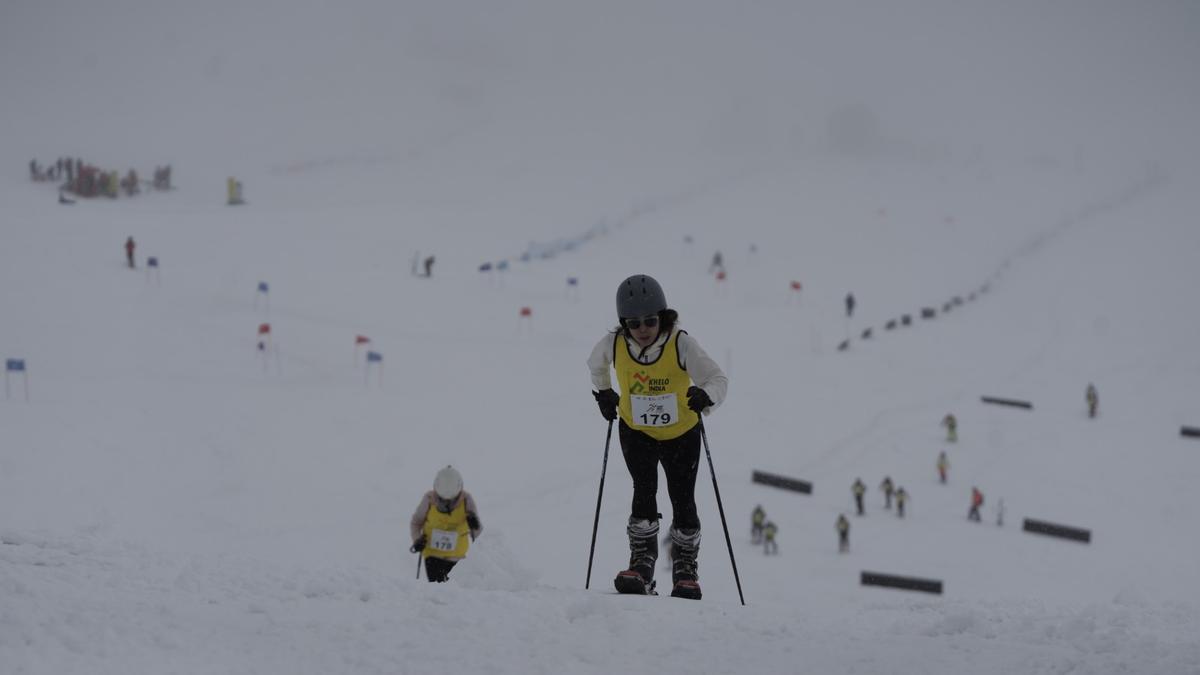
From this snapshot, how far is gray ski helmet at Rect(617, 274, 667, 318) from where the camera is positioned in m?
5.40

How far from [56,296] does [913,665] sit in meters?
21.8

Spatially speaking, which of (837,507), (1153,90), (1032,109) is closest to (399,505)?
(837,507)

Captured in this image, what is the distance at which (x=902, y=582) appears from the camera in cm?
1430

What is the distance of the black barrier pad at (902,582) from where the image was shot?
46.7 feet

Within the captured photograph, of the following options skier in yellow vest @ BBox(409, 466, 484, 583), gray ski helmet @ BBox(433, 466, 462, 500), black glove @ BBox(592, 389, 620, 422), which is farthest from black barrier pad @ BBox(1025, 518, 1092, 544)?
black glove @ BBox(592, 389, 620, 422)

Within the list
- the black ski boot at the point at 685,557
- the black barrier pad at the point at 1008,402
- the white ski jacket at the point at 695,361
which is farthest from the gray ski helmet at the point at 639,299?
the black barrier pad at the point at 1008,402

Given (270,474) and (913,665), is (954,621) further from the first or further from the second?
(270,474)

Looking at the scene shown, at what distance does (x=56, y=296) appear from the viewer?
21109mm

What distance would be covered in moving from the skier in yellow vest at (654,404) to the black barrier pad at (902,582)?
941 centimetres

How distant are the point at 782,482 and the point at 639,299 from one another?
45.4 ft

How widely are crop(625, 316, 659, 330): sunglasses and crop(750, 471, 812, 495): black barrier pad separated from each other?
13.6 m

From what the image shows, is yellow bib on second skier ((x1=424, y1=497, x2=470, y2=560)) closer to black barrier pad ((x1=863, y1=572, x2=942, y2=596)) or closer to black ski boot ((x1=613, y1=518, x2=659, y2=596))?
black ski boot ((x1=613, y1=518, x2=659, y2=596))

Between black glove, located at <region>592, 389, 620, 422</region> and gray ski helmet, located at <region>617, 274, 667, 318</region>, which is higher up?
gray ski helmet, located at <region>617, 274, 667, 318</region>

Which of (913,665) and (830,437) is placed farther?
(830,437)
